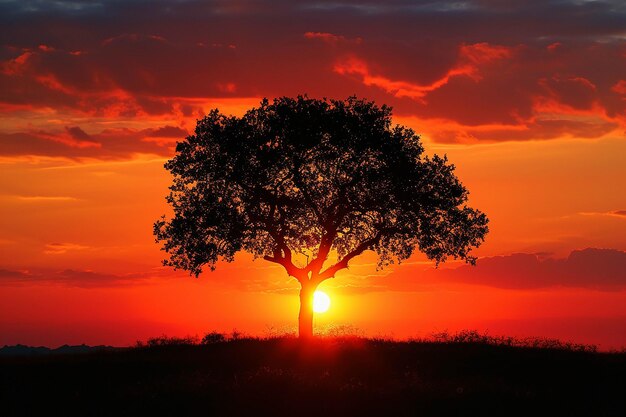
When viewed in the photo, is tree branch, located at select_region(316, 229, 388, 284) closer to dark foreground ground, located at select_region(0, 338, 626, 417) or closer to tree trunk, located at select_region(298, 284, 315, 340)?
tree trunk, located at select_region(298, 284, 315, 340)

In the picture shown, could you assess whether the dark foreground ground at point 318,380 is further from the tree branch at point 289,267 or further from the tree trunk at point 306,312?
the tree branch at point 289,267

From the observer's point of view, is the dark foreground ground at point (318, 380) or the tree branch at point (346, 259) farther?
the tree branch at point (346, 259)

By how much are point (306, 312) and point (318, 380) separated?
1970 centimetres

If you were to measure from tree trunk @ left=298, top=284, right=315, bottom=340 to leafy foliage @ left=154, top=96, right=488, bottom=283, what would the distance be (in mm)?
862

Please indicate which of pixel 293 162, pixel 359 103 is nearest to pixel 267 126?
pixel 293 162

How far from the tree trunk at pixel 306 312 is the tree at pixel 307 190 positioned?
0.07 metres

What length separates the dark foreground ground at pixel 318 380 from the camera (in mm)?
29750

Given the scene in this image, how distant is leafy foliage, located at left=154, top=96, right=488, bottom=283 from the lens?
5172cm

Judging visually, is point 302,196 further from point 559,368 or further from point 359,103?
point 559,368

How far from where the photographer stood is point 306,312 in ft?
173

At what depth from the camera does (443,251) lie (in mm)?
54375

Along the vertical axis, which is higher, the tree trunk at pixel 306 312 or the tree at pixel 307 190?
the tree at pixel 307 190

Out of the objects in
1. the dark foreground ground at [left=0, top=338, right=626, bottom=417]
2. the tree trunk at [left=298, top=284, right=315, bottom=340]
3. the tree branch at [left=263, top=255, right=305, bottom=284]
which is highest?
the tree branch at [left=263, top=255, right=305, bottom=284]

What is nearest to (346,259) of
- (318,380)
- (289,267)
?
(289,267)
